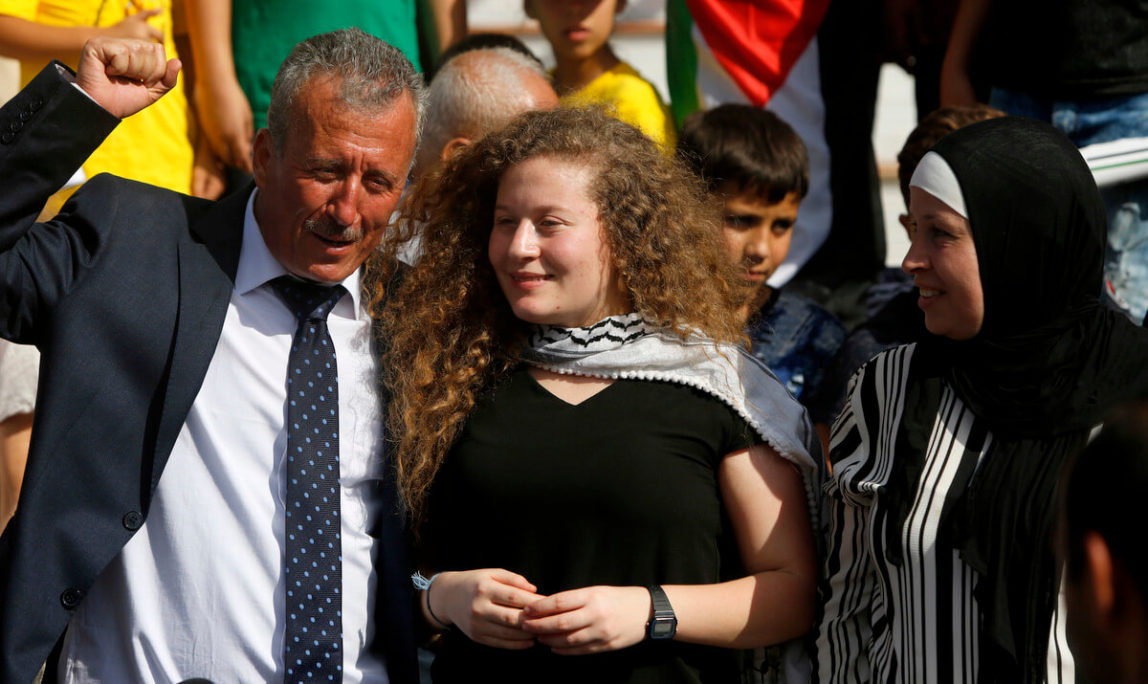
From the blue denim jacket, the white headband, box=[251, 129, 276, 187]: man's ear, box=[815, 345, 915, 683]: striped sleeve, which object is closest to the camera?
the white headband

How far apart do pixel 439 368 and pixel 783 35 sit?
228 cm

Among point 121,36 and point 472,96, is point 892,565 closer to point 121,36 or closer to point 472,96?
point 472,96

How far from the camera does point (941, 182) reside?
7.72 feet

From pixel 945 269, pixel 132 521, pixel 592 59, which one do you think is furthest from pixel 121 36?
pixel 945 269

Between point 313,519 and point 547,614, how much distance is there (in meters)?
0.55

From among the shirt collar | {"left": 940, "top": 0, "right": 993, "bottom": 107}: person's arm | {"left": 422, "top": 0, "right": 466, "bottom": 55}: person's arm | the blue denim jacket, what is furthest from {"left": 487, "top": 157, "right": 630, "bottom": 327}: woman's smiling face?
{"left": 422, "top": 0, "right": 466, "bottom": 55}: person's arm

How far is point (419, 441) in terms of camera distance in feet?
8.68

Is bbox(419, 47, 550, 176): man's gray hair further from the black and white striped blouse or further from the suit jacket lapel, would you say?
the black and white striped blouse

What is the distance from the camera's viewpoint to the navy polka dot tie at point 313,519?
2.54 m

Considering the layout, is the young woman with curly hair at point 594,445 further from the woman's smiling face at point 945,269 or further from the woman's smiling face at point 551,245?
the woman's smiling face at point 945,269

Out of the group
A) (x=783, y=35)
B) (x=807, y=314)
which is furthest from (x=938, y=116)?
(x=783, y=35)

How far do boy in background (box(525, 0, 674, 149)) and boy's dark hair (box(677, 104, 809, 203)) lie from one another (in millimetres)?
515

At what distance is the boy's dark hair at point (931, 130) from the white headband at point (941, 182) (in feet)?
3.31

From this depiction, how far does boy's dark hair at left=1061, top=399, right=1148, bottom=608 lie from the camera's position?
Answer: 1.33 meters
